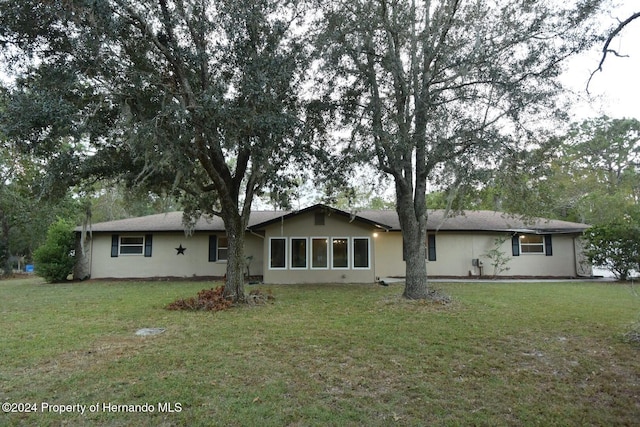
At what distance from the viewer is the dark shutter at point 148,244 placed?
15891mm

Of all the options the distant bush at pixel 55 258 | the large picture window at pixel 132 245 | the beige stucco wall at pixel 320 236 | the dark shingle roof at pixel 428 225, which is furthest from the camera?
the large picture window at pixel 132 245

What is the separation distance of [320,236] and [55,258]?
10838mm

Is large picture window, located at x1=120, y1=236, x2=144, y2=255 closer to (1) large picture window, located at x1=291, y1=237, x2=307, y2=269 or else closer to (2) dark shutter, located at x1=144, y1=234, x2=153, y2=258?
(2) dark shutter, located at x1=144, y1=234, x2=153, y2=258

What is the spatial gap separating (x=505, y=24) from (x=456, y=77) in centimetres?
156

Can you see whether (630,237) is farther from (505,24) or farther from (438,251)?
(505,24)

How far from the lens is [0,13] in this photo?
6.53m

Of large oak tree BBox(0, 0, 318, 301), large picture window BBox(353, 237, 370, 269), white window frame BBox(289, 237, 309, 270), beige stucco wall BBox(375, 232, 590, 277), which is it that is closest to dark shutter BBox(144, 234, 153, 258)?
white window frame BBox(289, 237, 309, 270)

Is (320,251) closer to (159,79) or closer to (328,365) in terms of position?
(159,79)

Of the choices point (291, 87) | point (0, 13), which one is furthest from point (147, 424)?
point (0, 13)

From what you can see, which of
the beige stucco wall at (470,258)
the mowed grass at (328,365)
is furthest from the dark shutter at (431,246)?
the mowed grass at (328,365)

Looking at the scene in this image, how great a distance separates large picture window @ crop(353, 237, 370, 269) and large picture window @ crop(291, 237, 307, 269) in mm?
1944

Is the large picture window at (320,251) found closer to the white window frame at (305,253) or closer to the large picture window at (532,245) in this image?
the white window frame at (305,253)

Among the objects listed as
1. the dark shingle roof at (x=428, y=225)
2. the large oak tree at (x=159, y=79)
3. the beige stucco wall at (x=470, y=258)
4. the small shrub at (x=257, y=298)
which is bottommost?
the small shrub at (x=257, y=298)

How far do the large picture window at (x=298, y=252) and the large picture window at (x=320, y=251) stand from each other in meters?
0.31
